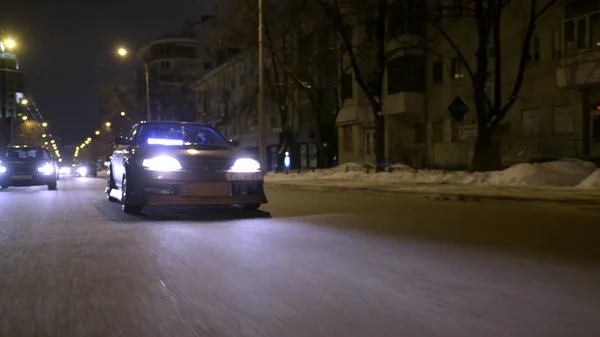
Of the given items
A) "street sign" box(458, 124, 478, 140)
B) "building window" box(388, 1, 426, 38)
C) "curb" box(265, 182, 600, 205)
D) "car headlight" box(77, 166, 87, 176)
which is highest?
"building window" box(388, 1, 426, 38)

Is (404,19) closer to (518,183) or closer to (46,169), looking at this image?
(518,183)

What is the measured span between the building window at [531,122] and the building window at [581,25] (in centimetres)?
375

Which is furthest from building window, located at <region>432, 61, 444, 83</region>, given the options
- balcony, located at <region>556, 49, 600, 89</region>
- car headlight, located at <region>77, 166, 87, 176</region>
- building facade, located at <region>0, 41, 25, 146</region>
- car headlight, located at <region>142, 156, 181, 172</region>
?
building facade, located at <region>0, 41, 25, 146</region>

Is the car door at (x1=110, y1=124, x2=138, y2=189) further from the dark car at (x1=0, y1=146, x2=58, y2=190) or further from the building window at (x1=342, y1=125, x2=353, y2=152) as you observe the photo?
the building window at (x1=342, y1=125, x2=353, y2=152)

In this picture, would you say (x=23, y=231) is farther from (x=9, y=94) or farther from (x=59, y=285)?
(x=9, y=94)

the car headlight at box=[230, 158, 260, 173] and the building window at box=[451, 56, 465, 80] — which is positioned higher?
the building window at box=[451, 56, 465, 80]

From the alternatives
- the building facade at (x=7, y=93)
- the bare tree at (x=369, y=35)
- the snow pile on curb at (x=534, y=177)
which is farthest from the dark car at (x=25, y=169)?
the building facade at (x=7, y=93)

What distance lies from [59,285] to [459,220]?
23.8ft

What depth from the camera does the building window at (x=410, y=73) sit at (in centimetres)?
3438

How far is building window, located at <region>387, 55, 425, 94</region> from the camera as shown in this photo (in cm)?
3438

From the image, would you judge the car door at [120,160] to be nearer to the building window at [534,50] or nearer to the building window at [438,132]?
the building window at [534,50]

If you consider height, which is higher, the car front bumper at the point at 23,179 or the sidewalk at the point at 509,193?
the car front bumper at the point at 23,179

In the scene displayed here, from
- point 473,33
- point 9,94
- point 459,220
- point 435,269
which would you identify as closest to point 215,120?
point 9,94

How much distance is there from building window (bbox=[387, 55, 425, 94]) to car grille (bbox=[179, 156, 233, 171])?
2551cm
